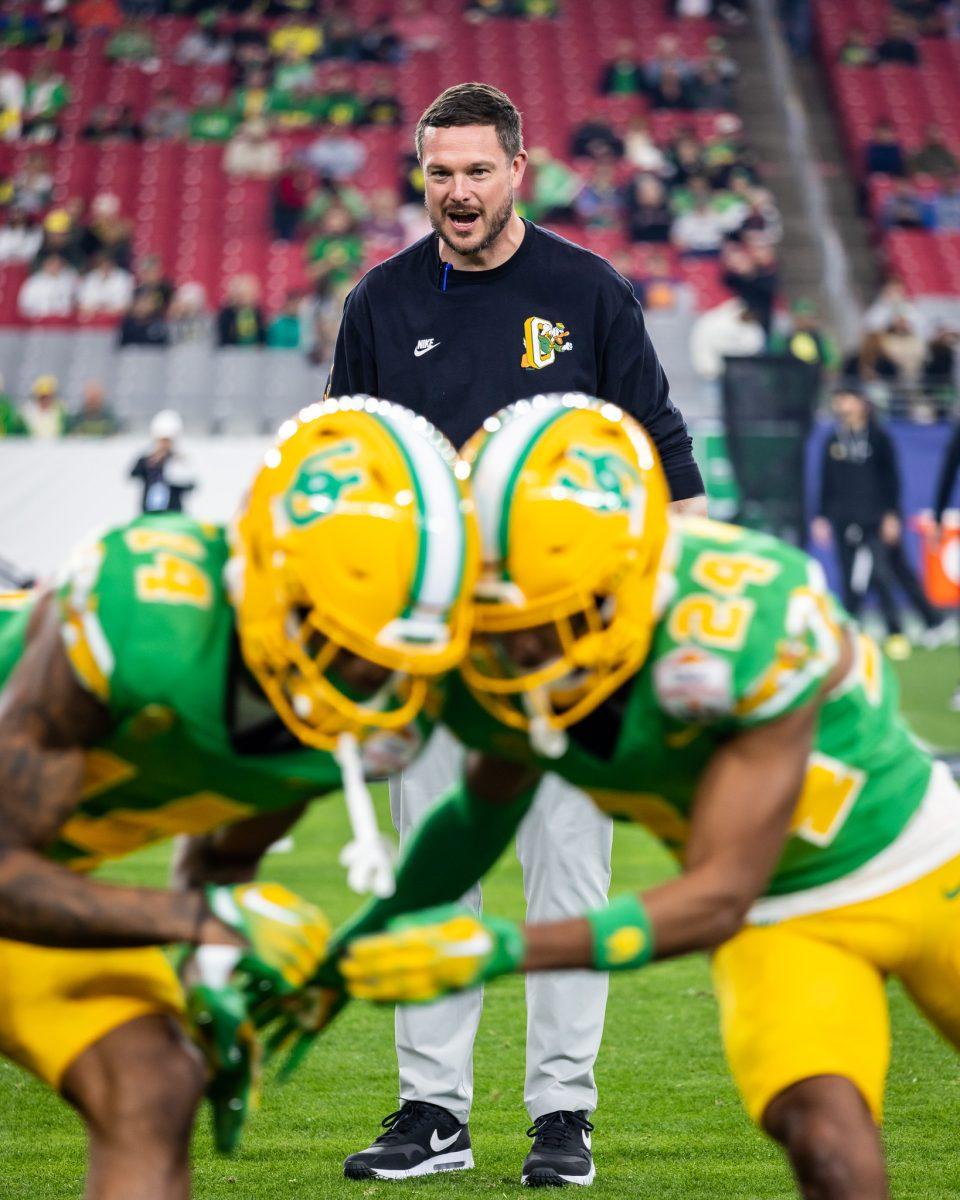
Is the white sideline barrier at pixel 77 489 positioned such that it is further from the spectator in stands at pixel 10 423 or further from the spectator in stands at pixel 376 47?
the spectator in stands at pixel 376 47

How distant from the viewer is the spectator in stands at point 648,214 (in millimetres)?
17828

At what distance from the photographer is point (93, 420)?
45.0 feet

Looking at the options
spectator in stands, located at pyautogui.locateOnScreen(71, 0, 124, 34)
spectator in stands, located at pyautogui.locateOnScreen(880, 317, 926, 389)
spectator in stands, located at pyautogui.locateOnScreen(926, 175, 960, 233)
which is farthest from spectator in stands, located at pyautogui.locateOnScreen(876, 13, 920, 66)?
spectator in stands, located at pyautogui.locateOnScreen(71, 0, 124, 34)

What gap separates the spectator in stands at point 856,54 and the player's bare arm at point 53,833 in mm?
20027

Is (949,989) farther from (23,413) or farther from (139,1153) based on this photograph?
(23,413)

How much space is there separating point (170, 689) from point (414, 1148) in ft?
5.75

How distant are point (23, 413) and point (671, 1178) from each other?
11.3 metres

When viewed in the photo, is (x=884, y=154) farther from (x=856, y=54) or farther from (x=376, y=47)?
(x=376, y=47)

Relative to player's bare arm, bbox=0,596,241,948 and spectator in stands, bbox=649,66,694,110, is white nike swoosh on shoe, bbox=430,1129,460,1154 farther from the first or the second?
spectator in stands, bbox=649,66,694,110

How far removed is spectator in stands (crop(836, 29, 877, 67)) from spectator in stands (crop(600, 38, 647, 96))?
2.53 meters

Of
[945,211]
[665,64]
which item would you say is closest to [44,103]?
[665,64]

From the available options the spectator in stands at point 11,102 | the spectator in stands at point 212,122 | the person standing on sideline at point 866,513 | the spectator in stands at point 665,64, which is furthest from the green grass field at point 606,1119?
the spectator in stands at point 11,102

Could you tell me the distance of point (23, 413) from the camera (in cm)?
1423

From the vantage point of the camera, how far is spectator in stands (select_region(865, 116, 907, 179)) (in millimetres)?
19250
